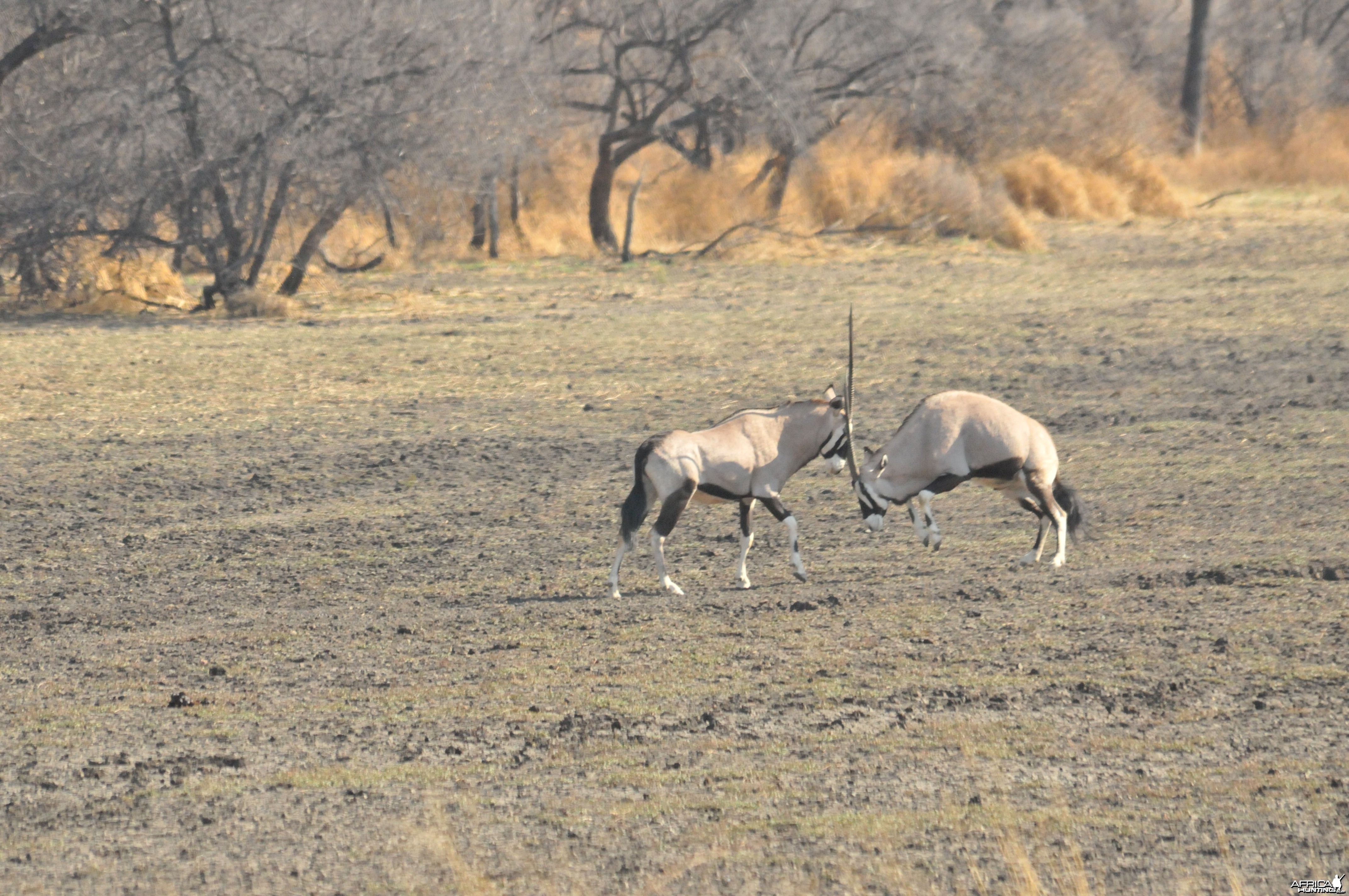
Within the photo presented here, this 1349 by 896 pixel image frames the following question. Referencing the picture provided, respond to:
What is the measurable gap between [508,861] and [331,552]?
4.89 metres

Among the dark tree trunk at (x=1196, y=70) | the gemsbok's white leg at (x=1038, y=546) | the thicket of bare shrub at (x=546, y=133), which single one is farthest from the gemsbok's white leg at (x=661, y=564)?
the dark tree trunk at (x=1196, y=70)

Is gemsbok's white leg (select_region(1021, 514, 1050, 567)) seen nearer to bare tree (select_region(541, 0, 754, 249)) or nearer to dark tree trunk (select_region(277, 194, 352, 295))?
dark tree trunk (select_region(277, 194, 352, 295))

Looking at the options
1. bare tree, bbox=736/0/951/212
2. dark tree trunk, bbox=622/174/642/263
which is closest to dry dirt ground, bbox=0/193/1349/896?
dark tree trunk, bbox=622/174/642/263

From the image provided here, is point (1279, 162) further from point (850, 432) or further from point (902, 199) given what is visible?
point (850, 432)

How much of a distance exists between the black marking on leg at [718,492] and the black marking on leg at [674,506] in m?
0.11

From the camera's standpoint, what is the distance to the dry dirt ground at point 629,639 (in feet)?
16.4

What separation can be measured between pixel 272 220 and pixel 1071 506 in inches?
503

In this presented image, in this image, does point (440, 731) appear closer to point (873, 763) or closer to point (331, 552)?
point (873, 763)

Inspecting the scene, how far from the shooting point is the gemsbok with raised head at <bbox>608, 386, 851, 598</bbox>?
320 inches

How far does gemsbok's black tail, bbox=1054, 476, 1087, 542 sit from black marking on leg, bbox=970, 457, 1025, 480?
36cm

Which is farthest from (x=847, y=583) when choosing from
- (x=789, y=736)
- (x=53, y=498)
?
(x=53, y=498)

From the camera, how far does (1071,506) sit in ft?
29.5

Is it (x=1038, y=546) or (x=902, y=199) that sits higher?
(x=902, y=199)

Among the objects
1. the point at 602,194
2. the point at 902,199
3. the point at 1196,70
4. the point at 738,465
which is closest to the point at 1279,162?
the point at 1196,70
